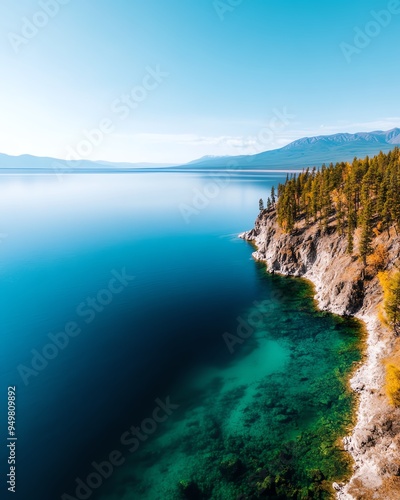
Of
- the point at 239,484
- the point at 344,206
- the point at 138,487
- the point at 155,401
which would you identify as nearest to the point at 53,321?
the point at 155,401

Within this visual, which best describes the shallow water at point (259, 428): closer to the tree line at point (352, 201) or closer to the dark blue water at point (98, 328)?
the dark blue water at point (98, 328)

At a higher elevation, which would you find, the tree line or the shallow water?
the tree line

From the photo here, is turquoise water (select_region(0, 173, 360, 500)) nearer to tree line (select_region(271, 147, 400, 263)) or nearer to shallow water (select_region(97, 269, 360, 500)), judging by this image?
shallow water (select_region(97, 269, 360, 500))

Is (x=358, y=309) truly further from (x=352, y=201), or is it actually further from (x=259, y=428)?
(x=259, y=428)

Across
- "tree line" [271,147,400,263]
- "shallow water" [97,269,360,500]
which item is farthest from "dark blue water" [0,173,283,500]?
"tree line" [271,147,400,263]

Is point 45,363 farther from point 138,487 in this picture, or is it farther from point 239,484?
point 239,484

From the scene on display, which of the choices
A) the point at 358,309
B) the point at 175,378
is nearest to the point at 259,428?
the point at 175,378
